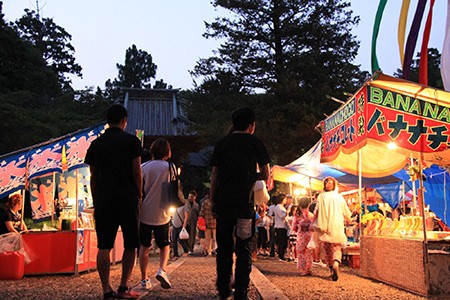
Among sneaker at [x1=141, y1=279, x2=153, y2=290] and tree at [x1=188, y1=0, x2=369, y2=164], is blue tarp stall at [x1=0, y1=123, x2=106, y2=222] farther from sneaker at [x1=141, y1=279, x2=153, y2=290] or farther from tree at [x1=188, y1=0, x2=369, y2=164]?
tree at [x1=188, y1=0, x2=369, y2=164]

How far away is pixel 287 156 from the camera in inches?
863

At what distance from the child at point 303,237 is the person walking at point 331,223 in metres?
0.88

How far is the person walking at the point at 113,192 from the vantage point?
4.87 m

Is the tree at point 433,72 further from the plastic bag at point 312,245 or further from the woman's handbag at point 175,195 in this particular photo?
the woman's handbag at point 175,195

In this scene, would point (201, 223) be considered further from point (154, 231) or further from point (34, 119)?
point (154, 231)

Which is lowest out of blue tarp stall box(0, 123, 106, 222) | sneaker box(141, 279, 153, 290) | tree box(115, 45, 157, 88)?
sneaker box(141, 279, 153, 290)

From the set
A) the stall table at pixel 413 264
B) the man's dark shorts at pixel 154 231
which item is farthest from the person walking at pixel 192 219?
the man's dark shorts at pixel 154 231

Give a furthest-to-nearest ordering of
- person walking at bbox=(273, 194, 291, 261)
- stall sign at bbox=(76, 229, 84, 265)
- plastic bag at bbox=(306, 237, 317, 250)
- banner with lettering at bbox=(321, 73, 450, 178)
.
Answer: person walking at bbox=(273, 194, 291, 261), plastic bag at bbox=(306, 237, 317, 250), stall sign at bbox=(76, 229, 84, 265), banner with lettering at bbox=(321, 73, 450, 178)

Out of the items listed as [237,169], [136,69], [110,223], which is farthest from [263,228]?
[136,69]

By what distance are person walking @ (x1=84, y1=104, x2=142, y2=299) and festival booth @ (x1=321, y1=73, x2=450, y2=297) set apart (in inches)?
141

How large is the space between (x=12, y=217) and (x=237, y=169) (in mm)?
5461

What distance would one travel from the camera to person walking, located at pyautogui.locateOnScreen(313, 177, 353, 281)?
866 centimetres

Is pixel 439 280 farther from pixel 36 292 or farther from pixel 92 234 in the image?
pixel 92 234

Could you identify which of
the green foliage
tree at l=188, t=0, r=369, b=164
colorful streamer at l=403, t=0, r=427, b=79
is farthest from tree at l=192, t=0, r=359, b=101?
colorful streamer at l=403, t=0, r=427, b=79
